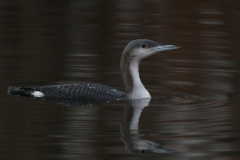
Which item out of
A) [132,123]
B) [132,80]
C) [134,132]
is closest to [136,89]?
[132,80]

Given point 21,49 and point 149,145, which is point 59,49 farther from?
point 149,145

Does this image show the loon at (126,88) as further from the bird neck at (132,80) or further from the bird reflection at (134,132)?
the bird reflection at (134,132)

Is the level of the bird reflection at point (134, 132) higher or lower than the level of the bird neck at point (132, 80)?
lower

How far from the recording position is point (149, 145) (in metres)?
5.64

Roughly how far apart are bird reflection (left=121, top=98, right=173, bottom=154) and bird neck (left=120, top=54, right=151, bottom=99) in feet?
0.27

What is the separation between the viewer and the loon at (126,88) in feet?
24.6

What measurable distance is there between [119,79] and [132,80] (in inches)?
44.1

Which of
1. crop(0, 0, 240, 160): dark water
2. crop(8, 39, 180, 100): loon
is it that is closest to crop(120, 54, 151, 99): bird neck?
crop(8, 39, 180, 100): loon

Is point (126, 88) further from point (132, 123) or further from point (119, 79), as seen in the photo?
point (132, 123)

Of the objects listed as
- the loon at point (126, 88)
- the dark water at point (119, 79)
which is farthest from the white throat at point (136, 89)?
the dark water at point (119, 79)

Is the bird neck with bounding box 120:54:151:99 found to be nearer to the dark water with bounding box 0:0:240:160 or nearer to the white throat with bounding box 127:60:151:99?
the white throat with bounding box 127:60:151:99

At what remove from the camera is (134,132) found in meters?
6.19

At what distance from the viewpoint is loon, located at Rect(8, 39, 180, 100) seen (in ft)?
24.6

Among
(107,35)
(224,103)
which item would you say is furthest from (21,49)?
(224,103)
